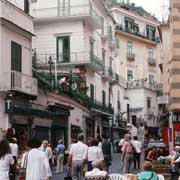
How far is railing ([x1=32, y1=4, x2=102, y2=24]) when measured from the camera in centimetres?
4509

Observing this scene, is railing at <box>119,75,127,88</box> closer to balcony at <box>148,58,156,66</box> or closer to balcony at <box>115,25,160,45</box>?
balcony at <box>115,25,160,45</box>

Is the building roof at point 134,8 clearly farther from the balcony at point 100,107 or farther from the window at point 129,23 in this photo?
the balcony at point 100,107

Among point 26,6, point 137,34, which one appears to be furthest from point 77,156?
point 137,34

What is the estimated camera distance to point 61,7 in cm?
4584

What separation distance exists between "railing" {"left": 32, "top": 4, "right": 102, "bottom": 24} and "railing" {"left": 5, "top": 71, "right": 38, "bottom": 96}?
562 inches

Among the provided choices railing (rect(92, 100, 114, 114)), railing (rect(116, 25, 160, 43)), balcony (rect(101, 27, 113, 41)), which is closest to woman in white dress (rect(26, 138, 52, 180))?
railing (rect(92, 100, 114, 114))

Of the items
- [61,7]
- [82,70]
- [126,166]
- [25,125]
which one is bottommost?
[126,166]

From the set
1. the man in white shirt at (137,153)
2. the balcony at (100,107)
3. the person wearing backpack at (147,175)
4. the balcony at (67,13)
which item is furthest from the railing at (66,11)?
the person wearing backpack at (147,175)

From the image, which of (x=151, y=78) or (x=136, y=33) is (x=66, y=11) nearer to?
(x=136, y=33)

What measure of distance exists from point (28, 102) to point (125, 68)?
42.1 m

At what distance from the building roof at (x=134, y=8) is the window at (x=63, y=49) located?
30.4 meters

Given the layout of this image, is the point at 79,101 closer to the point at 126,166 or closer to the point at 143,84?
the point at 126,166

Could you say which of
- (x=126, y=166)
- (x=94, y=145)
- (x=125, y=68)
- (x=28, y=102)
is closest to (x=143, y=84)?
(x=125, y=68)

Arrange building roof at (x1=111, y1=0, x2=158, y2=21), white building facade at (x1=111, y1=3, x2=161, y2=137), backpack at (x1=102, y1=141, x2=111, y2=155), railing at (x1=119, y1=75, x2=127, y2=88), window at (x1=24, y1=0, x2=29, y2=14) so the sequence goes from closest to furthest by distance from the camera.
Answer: backpack at (x1=102, y1=141, x2=111, y2=155) → window at (x1=24, y1=0, x2=29, y2=14) → railing at (x1=119, y1=75, x2=127, y2=88) → white building facade at (x1=111, y1=3, x2=161, y2=137) → building roof at (x1=111, y1=0, x2=158, y2=21)
